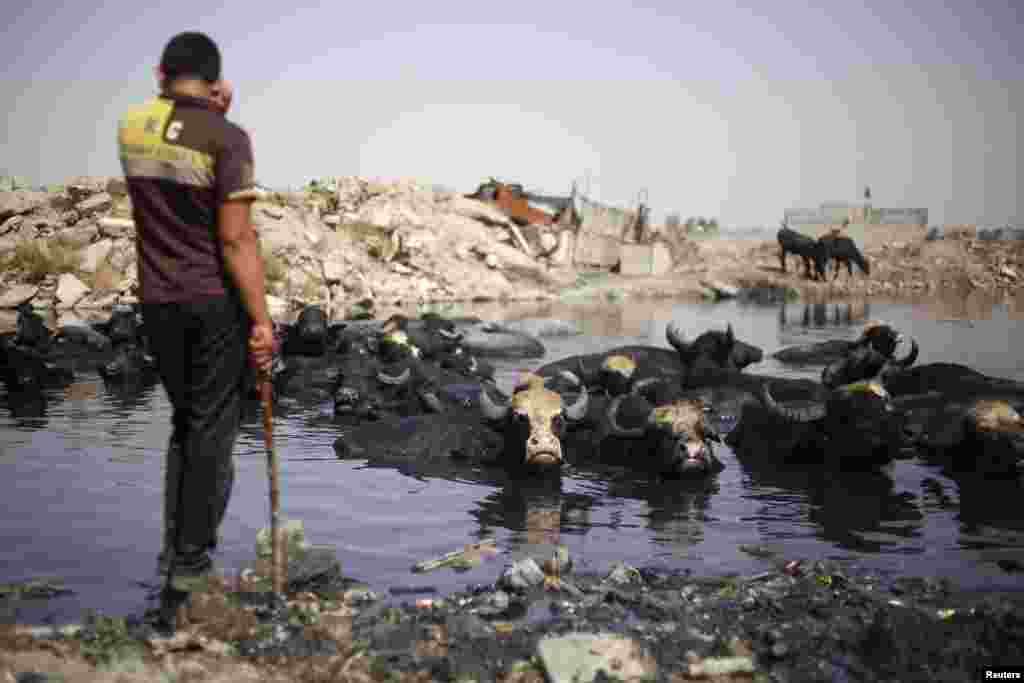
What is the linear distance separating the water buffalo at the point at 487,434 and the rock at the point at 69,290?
1845 centimetres

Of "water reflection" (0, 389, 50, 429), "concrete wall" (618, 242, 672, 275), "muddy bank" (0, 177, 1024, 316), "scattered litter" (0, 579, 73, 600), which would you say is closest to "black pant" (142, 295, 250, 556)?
"scattered litter" (0, 579, 73, 600)

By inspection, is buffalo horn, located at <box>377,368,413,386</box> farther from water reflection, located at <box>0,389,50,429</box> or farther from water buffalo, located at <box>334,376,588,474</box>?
water reflection, located at <box>0,389,50,429</box>

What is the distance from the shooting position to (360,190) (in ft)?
141

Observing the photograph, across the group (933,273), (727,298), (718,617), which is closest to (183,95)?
(718,617)

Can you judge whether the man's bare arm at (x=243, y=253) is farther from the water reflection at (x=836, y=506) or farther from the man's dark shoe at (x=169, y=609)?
the water reflection at (x=836, y=506)

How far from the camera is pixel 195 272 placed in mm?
3949

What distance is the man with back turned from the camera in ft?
12.7

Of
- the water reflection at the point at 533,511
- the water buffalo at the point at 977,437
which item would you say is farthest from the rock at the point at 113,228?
the water buffalo at the point at 977,437

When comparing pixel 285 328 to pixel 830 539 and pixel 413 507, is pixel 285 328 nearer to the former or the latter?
pixel 413 507

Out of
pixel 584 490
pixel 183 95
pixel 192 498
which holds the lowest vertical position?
pixel 584 490

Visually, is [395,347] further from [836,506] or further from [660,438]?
[836,506]

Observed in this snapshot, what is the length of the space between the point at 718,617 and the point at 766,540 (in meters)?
2.09

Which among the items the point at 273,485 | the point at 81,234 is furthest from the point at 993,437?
the point at 81,234

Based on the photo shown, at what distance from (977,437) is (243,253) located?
699 centimetres
